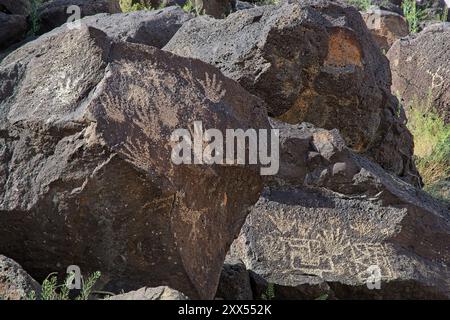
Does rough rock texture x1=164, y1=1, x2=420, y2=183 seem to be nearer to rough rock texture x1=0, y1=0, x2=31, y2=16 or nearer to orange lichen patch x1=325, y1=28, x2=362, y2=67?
orange lichen patch x1=325, y1=28, x2=362, y2=67

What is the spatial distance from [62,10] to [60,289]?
405 cm

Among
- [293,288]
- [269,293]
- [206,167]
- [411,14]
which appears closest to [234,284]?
[269,293]

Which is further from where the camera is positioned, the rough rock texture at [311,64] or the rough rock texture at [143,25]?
the rough rock texture at [143,25]

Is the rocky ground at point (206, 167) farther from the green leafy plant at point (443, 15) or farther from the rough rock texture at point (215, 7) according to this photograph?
the green leafy plant at point (443, 15)

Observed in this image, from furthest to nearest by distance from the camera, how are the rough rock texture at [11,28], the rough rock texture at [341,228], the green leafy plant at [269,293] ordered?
the rough rock texture at [11,28] < the rough rock texture at [341,228] < the green leafy plant at [269,293]

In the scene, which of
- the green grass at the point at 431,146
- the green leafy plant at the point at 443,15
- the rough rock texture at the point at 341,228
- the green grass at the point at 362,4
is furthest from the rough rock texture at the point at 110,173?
the green leafy plant at the point at 443,15

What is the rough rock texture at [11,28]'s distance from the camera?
6711 mm

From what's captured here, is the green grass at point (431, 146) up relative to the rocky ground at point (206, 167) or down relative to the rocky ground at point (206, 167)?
down

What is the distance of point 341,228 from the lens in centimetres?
471

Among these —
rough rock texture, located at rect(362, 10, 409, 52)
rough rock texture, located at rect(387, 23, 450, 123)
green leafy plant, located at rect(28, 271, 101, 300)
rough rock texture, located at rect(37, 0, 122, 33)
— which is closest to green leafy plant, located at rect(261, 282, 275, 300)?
green leafy plant, located at rect(28, 271, 101, 300)

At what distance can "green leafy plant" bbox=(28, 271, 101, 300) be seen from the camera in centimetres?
296

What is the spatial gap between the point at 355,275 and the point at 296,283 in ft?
1.15

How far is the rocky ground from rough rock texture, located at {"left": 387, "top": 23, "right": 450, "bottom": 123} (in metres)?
1.93
